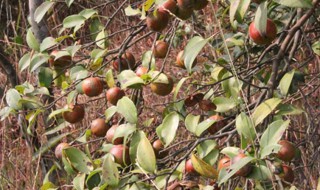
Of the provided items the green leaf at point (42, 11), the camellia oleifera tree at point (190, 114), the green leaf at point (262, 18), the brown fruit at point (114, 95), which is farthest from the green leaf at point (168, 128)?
the green leaf at point (42, 11)

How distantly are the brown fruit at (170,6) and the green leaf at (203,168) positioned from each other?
0.81ft

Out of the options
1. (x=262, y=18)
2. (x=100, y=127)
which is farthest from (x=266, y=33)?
(x=100, y=127)

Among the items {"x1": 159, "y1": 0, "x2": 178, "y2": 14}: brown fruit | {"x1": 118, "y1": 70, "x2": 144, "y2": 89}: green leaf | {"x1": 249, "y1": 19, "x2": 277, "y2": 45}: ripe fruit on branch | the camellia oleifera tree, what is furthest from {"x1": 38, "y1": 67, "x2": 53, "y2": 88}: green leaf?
{"x1": 249, "y1": 19, "x2": 277, "y2": 45}: ripe fruit on branch

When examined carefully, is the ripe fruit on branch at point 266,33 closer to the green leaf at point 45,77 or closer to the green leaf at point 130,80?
the green leaf at point 130,80

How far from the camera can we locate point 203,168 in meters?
0.95

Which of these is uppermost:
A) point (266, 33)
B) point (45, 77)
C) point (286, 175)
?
point (266, 33)

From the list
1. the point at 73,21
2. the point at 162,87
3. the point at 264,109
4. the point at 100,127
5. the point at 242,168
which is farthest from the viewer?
the point at 73,21

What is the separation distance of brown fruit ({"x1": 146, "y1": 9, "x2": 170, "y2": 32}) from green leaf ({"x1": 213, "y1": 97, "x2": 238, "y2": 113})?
0.52ft

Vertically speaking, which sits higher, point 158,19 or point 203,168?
point 158,19

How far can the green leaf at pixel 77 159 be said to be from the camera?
3.60ft

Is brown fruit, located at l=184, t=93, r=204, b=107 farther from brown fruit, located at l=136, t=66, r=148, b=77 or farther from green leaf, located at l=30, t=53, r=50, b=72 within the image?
green leaf, located at l=30, t=53, r=50, b=72

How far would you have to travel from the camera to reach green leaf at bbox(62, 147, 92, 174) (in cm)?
110

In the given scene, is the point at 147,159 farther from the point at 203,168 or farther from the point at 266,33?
the point at 266,33

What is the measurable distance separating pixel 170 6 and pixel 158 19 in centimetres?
6
